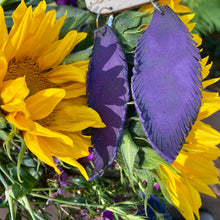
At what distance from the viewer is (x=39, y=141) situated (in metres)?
0.33

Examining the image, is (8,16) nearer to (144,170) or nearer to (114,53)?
(114,53)

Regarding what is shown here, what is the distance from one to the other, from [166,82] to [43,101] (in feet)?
0.43

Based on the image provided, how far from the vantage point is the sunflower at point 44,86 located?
0.31m

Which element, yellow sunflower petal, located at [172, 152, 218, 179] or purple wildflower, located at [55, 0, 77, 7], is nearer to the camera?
yellow sunflower petal, located at [172, 152, 218, 179]

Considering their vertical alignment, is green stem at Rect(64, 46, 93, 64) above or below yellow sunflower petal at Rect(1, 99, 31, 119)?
above

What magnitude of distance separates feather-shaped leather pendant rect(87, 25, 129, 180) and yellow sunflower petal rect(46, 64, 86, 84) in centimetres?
1

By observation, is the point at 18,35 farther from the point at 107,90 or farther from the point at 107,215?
the point at 107,215

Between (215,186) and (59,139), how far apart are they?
440 mm

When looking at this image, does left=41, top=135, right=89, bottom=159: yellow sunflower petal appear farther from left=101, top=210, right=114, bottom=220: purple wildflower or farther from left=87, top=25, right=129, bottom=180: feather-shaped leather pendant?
left=101, top=210, right=114, bottom=220: purple wildflower

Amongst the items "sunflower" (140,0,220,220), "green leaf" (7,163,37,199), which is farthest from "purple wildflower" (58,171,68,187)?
"sunflower" (140,0,220,220)

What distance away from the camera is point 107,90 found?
1.15 feet

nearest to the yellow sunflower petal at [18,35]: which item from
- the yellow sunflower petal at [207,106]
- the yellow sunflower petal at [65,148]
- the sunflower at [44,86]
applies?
the sunflower at [44,86]

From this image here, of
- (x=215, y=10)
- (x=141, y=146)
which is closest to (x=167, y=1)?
(x=215, y=10)

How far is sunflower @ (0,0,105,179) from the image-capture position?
310mm
